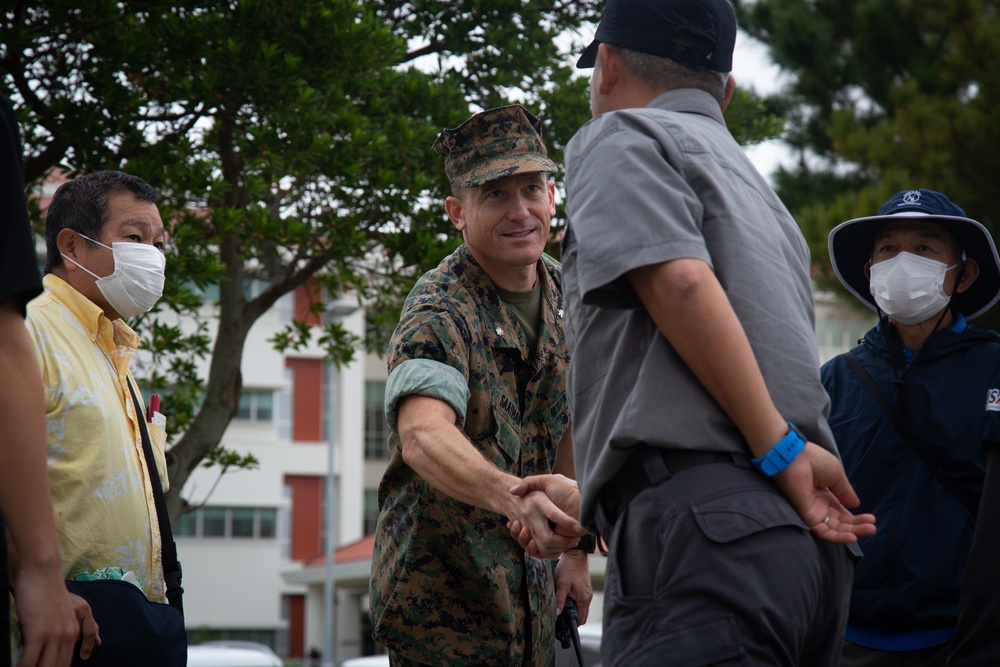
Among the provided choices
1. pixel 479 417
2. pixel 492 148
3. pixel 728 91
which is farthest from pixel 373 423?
pixel 728 91

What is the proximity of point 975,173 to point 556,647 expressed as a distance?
1228 centimetres

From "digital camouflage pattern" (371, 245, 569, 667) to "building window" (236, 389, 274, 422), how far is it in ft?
141

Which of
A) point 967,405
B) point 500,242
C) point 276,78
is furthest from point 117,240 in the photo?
point 276,78

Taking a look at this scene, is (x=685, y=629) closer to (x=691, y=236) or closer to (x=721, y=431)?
(x=721, y=431)

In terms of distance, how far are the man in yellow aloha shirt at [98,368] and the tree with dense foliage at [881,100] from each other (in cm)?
1005

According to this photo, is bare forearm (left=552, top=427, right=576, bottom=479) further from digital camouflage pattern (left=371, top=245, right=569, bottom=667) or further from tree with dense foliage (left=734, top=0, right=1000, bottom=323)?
tree with dense foliage (left=734, top=0, right=1000, bottom=323)

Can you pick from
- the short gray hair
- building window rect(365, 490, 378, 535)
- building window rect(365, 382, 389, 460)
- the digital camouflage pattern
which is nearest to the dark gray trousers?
the short gray hair

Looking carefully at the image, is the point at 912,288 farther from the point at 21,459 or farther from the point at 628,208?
the point at 21,459

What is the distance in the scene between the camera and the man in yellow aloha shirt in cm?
331

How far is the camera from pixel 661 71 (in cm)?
272

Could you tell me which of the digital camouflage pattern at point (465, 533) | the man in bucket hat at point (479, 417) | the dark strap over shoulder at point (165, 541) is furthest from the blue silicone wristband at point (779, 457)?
the dark strap over shoulder at point (165, 541)

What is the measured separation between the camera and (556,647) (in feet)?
13.5

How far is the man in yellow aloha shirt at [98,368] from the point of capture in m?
3.31

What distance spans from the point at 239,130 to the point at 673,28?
6036 millimetres
